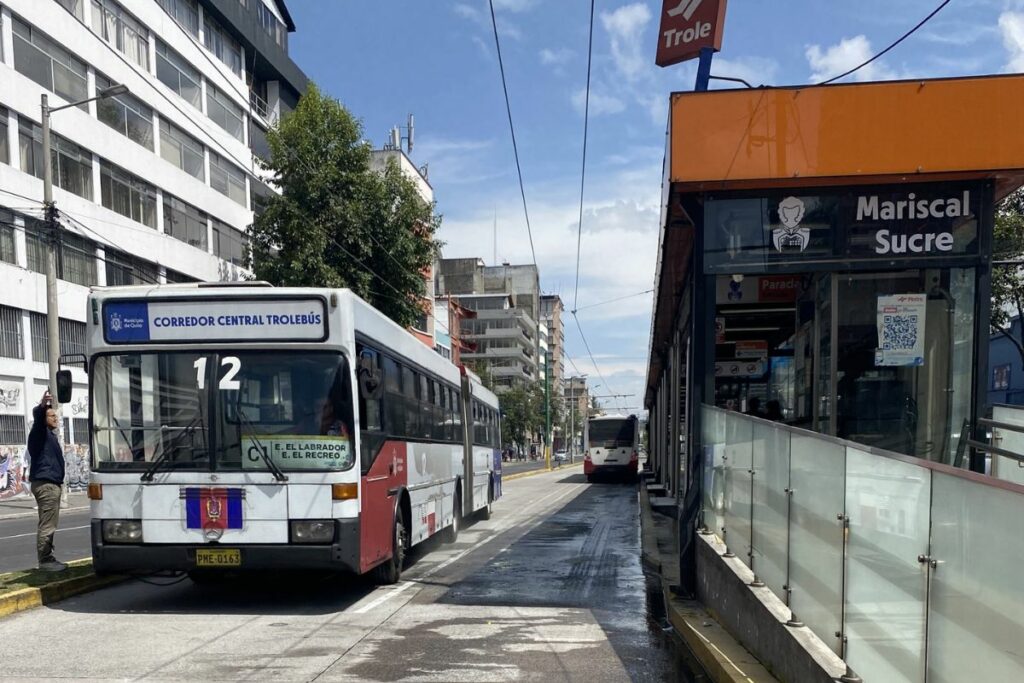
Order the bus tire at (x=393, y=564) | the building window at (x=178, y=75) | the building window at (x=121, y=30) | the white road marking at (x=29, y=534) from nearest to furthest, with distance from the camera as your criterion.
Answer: the bus tire at (x=393, y=564) → the white road marking at (x=29, y=534) → the building window at (x=121, y=30) → the building window at (x=178, y=75)

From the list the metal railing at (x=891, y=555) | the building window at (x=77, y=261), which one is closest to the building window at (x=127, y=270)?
the building window at (x=77, y=261)

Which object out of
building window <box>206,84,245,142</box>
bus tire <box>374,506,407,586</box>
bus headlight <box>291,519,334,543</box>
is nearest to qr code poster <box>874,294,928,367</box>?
bus tire <box>374,506,407,586</box>

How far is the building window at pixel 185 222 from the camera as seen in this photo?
115 feet

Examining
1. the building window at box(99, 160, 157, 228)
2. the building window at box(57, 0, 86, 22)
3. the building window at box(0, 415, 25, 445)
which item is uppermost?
the building window at box(57, 0, 86, 22)

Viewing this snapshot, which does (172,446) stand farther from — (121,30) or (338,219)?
(121,30)

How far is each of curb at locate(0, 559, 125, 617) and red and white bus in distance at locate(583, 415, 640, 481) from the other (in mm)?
30607

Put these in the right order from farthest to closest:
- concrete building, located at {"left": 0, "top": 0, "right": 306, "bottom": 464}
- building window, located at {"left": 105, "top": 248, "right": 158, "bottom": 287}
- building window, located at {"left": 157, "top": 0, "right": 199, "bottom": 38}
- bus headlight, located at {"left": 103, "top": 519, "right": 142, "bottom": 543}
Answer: building window, located at {"left": 157, "top": 0, "right": 199, "bottom": 38}, building window, located at {"left": 105, "top": 248, "right": 158, "bottom": 287}, concrete building, located at {"left": 0, "top": 0, "right": 306, "bottom": 464}, bus headlight, located at {"left": 103, "top": 519, "right": 142, "bottom": 543}

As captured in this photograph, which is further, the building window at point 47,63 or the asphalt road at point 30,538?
the building window at point 47,63

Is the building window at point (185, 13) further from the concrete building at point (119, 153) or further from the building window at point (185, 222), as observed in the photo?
the building window at point (185, 222)

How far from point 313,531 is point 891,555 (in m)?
5.39

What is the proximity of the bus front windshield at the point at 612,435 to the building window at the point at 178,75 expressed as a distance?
22365 millimetres

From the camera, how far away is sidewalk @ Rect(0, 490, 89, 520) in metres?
22.9

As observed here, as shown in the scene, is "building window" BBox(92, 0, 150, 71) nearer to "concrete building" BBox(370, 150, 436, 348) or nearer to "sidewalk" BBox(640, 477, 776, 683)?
"concrete building" BBox(370, 150, 436, 348)

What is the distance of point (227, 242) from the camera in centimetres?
4022
